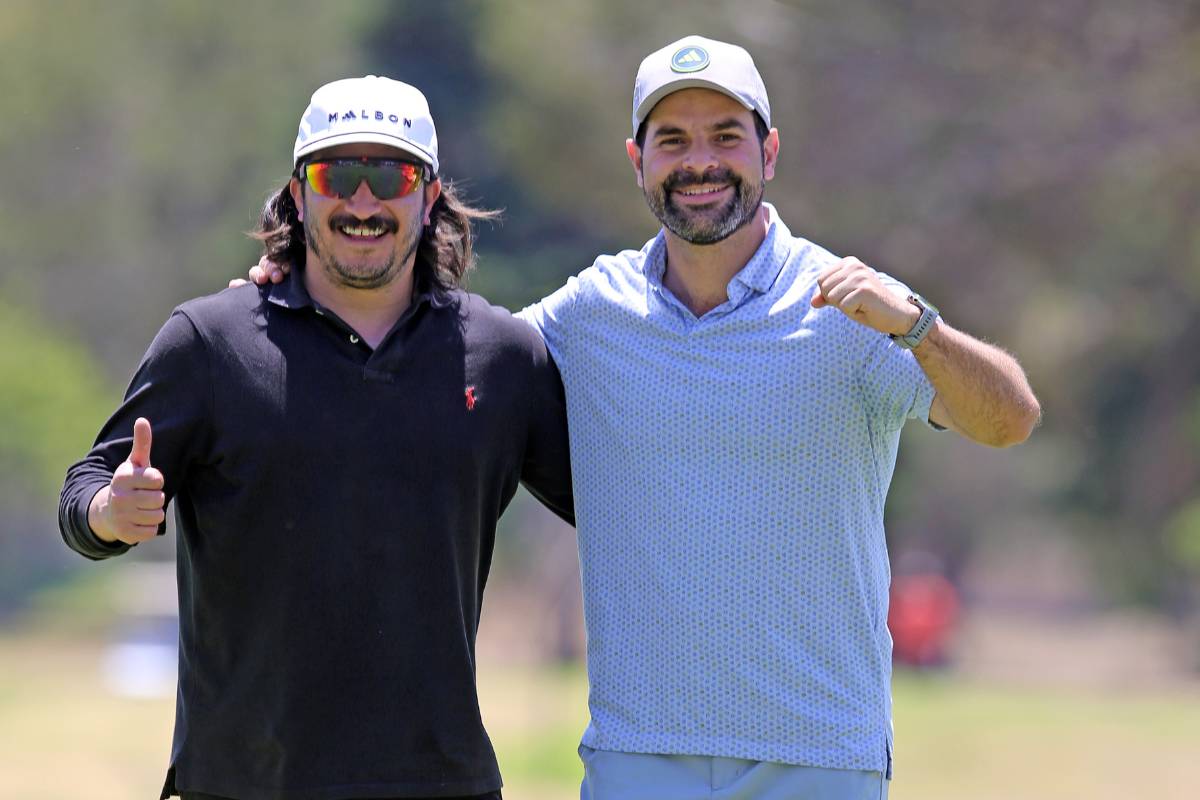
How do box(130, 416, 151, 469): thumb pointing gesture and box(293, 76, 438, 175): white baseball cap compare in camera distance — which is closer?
box(130, 416, 151, 469): thumb pointing gesture

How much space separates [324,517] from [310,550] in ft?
0.25

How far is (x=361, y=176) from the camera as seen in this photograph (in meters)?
4.26

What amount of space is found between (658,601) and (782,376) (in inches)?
22.6

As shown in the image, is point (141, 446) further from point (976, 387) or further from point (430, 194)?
point (976, 387)

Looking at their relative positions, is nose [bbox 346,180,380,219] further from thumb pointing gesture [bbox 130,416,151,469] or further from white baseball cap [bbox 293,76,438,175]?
thumb pointing gesture [bbox 130,416,151,469]

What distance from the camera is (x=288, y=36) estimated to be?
37500mm

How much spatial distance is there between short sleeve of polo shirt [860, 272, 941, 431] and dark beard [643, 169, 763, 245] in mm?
378

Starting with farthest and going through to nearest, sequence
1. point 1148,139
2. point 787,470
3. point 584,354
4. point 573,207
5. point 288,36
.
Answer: point 288,36
point 573,207
point 1148,139
point 584,354
point 787,470

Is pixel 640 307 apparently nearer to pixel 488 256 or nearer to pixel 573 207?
pixel 573 207

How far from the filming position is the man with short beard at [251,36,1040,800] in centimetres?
415

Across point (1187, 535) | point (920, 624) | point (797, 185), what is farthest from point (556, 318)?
point (1187, 535)

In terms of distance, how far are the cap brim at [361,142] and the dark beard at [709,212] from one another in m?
0.58

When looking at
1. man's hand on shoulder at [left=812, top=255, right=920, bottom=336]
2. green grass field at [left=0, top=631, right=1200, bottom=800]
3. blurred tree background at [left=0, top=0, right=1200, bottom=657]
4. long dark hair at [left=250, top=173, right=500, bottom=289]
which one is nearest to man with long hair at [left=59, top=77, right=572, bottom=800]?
long dark hair at [left=250, top=173, right=500, bottom=289]

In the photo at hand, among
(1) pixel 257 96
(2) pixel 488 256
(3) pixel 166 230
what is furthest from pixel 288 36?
(2) pixel 488 256
